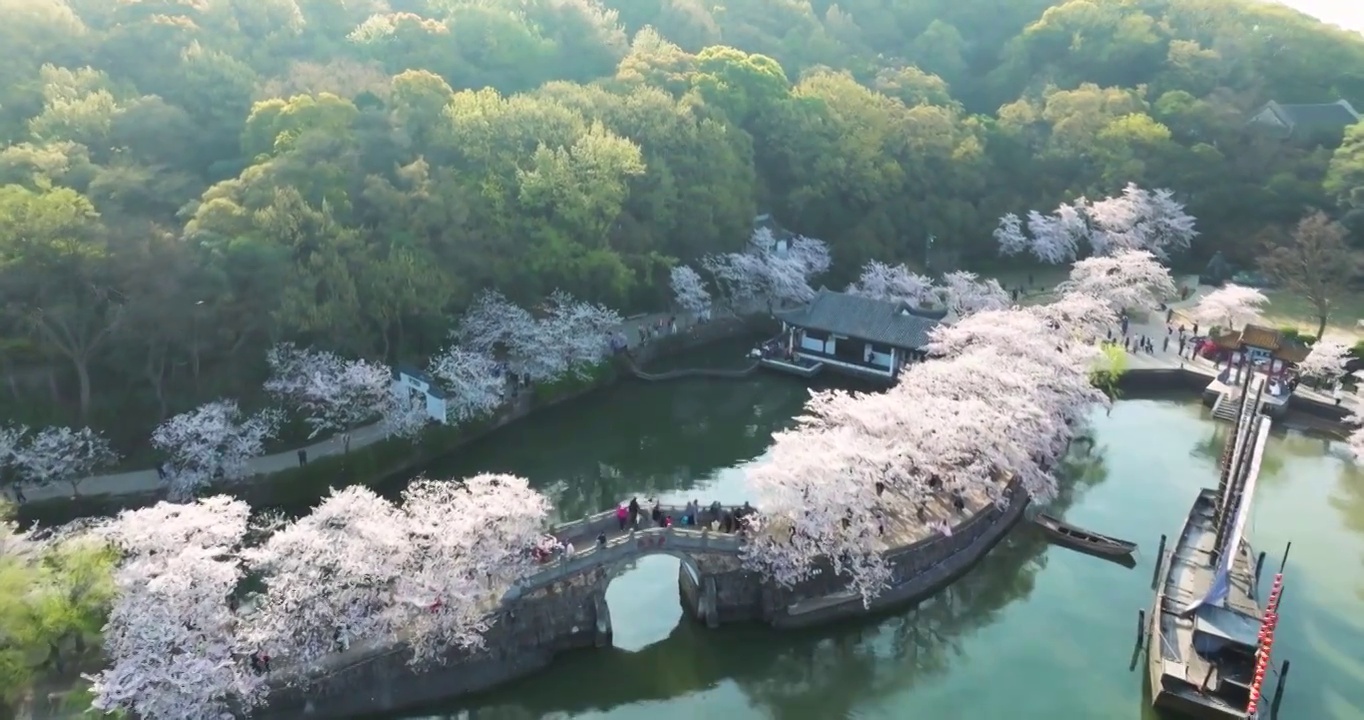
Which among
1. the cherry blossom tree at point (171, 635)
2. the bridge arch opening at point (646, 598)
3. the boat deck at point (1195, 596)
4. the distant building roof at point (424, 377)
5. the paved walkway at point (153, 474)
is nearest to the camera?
the cherry blossom tree at point (171, 635)

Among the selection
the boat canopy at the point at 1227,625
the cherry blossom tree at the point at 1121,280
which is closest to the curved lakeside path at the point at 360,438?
the cherry blossom tree at the point at 1121,280

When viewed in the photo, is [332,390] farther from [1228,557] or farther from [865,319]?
[1228,557]

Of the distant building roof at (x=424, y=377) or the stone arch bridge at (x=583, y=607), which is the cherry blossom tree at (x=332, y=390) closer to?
the distant building roof at (x=424, y=377)

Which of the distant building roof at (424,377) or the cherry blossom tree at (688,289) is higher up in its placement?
the cherry blossom tree at (688,289)

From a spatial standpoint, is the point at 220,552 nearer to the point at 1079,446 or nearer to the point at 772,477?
the point at 772,477

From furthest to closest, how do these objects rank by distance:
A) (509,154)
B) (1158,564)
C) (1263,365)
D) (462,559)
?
(509,154) → (1263,365) → (1158,564) → (462,559)

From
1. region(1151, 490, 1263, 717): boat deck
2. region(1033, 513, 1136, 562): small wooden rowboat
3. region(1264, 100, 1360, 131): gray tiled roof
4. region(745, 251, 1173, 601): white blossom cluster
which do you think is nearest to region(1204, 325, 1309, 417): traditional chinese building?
region(745, 251, 1173, 601): white blossom cluster

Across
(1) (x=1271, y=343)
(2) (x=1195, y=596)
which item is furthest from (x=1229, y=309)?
(2) (x=1195, y=596)

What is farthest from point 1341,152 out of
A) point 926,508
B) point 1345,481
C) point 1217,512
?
point 926,508
